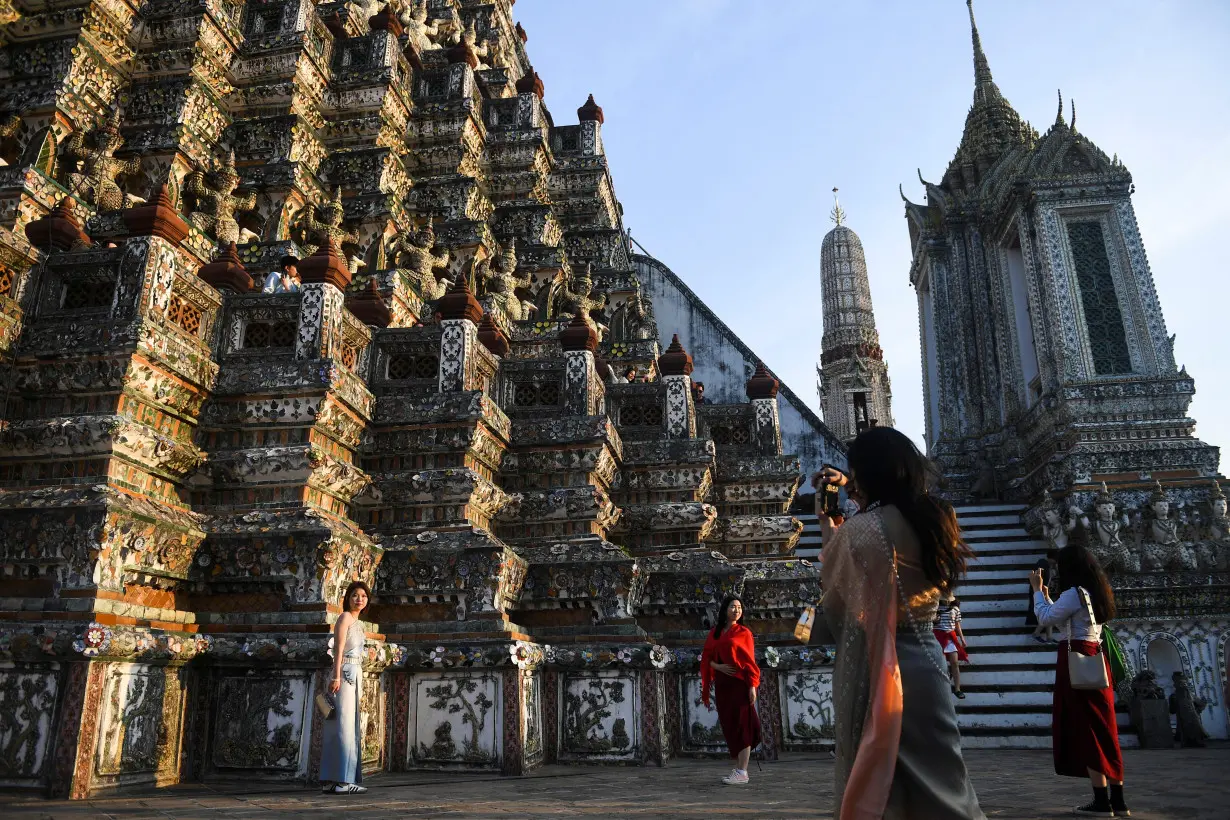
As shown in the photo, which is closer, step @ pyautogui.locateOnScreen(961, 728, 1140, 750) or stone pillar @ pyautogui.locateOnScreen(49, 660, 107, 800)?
stone pillar @ pyautogui.locateOnScreen(49, 660, 107, 800)

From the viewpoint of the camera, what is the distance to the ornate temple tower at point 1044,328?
13445 mm

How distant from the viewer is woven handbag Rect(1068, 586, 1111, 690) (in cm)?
469

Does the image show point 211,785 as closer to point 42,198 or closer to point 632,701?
point 632,701

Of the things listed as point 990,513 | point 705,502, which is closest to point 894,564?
point 705,502

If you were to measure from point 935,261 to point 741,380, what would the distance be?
6439mm

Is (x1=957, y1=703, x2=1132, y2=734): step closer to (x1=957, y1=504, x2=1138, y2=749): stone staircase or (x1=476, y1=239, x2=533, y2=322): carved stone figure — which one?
(x1=957, y1=504, x2=1138, y2=749): stone staircase

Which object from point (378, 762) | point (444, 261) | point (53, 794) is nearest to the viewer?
point (53, 794)

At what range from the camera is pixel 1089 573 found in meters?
4.96

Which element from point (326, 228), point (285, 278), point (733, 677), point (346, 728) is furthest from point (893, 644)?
point (326, 228)

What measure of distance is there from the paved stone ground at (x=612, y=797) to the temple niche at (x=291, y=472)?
0.33 meters

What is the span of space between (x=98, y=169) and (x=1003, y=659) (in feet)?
35.6

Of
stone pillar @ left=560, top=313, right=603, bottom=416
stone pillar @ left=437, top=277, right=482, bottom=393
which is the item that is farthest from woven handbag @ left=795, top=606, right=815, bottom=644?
stone pillar @ left=560, top=313, right=603, bottom=416

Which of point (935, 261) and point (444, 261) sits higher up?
point (935, 261)

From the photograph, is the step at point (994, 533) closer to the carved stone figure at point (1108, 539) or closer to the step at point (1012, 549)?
the step at point (1012, 549)
